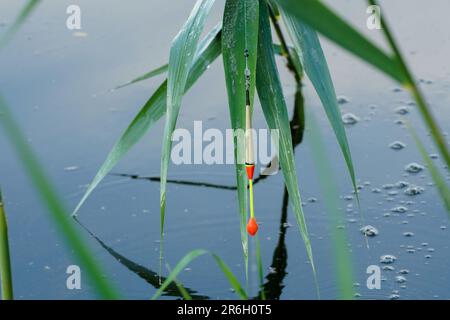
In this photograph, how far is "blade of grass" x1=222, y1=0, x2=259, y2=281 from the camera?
1313 millimetres

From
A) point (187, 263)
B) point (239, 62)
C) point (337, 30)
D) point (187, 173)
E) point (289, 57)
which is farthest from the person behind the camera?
point (289, 57)

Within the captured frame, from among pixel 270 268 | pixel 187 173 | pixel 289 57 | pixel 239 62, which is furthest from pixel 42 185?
pixel 289 57

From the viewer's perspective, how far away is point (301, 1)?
337 millimetres

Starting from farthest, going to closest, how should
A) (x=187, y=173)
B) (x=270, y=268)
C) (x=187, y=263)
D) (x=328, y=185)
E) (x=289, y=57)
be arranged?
(x=289, y=57) < (x=187, y=173) < (x=270, y=268) < (x=187, y=263) < (x=328, y=185)

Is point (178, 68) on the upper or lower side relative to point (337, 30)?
upper

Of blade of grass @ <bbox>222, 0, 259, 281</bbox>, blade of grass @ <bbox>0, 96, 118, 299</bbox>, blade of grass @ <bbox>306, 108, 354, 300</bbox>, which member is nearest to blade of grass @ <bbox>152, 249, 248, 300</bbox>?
blade of grass @ <bbox>306, 108, 354, 300</bbox>

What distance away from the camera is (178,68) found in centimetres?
142

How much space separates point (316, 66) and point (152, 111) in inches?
15.2

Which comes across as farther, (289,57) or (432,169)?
(289,57)

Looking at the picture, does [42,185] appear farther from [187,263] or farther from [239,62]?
[239,62]

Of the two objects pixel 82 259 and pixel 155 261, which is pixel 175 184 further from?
pixel 82 259

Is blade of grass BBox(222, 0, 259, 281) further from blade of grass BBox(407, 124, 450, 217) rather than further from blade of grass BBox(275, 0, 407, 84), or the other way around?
blade of grass BBox(275, 0, 407, 84)

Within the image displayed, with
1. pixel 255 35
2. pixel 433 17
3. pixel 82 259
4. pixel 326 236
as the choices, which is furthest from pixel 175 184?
pixel 82 259
